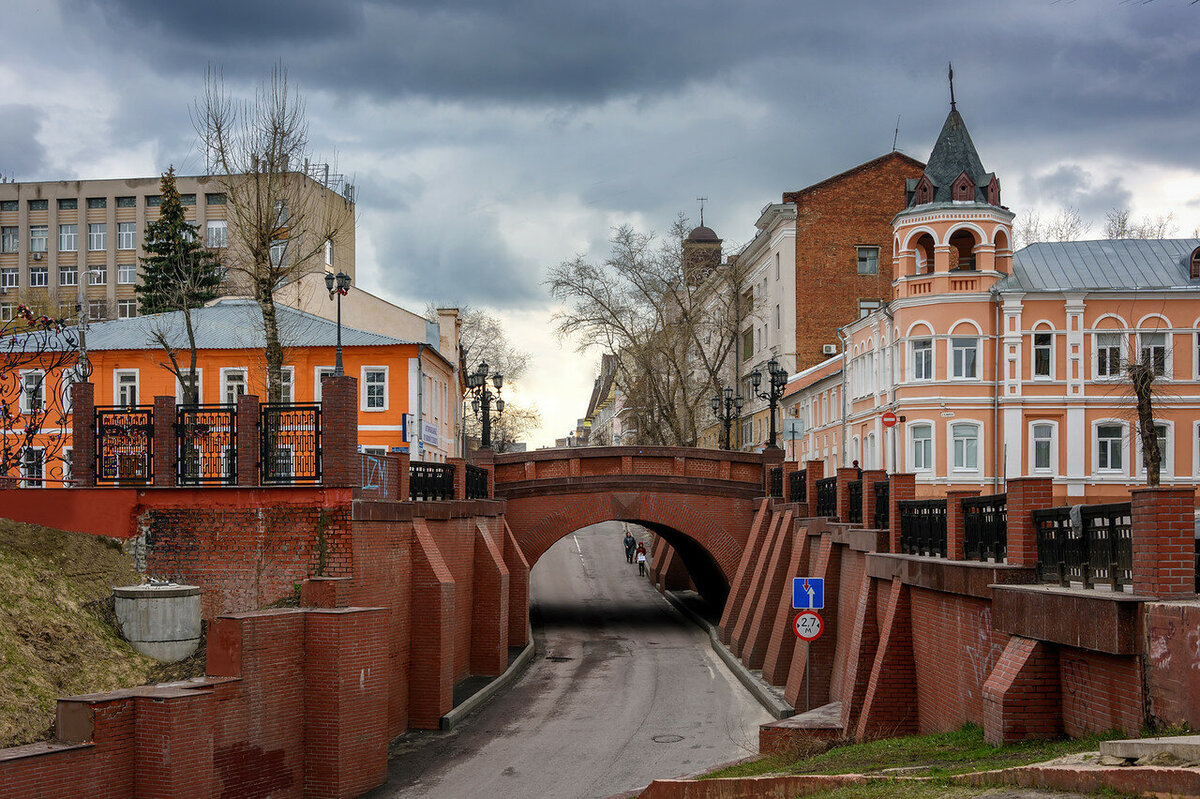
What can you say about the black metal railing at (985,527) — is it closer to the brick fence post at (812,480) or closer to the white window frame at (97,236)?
the brick fence post at (812,480)

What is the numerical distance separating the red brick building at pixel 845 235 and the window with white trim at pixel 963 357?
46.8 ft

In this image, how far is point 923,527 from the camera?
53.1 ft

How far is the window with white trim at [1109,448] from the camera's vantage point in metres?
36.2

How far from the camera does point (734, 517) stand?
33.7m

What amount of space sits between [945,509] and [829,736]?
3.59 meters

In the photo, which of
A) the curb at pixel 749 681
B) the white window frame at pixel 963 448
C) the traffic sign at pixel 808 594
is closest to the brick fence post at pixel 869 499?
the traffic sign at pixel 808 594

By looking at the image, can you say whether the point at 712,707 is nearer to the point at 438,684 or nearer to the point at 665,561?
the point at 438,684

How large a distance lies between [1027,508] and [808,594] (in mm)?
8785

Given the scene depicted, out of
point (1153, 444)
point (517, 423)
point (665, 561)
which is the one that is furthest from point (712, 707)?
point (517, 423)

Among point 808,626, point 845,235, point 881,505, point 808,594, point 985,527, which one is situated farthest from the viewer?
point 845,235

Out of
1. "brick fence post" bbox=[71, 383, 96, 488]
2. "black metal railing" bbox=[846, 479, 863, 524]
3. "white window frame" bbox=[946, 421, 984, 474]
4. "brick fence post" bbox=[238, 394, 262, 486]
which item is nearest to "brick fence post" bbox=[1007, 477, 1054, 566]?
"black metal railing" bbox=[846, 479, 863, 524]

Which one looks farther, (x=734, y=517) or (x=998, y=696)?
(x=734, y=517)

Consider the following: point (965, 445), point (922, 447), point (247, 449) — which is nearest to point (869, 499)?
point (247, 449)

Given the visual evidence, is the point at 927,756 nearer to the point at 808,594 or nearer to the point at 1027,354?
the point at 808,594
